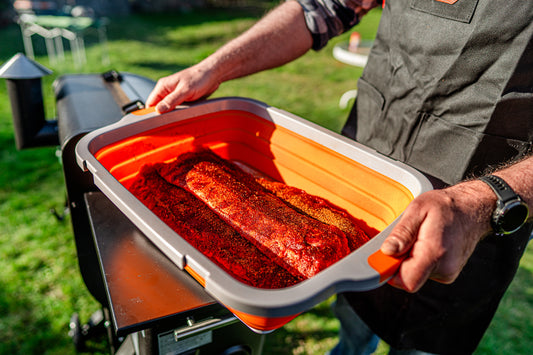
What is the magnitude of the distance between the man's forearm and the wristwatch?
1.13 m

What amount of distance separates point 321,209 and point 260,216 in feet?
0.84

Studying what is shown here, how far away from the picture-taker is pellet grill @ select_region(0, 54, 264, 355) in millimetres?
1017

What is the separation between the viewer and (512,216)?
999 millimetres

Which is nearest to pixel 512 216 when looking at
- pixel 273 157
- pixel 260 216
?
pixel 260 216

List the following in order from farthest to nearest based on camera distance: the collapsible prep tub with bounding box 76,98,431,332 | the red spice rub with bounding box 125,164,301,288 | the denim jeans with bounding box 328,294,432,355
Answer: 1. the denim jeans with bounding box 328,294,432,355
2. the red spice rub with bounding box 125,164,301,288
3. the collapsible prep tub with bounding box 76,98,431,332

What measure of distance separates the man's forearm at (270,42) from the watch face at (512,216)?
1203mm

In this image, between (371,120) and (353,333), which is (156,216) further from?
(353,333)

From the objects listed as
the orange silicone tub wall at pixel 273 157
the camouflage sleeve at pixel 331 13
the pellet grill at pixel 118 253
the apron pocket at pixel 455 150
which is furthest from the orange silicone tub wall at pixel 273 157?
the camouflage sleeve at pixel 331 13

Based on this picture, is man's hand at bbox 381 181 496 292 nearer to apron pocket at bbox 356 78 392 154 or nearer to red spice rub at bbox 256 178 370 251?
red spice rub at bbox 256 178 370 251

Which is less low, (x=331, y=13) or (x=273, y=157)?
(x=331, y=13)

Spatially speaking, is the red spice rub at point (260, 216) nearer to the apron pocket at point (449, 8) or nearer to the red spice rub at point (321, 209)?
the red spice rub at point (321, 209)

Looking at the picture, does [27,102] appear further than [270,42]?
Yes

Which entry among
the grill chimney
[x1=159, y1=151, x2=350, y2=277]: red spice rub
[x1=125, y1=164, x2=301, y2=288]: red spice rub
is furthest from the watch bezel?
the grill chimney

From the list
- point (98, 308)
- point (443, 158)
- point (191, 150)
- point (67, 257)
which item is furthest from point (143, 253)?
point (67, 257)
